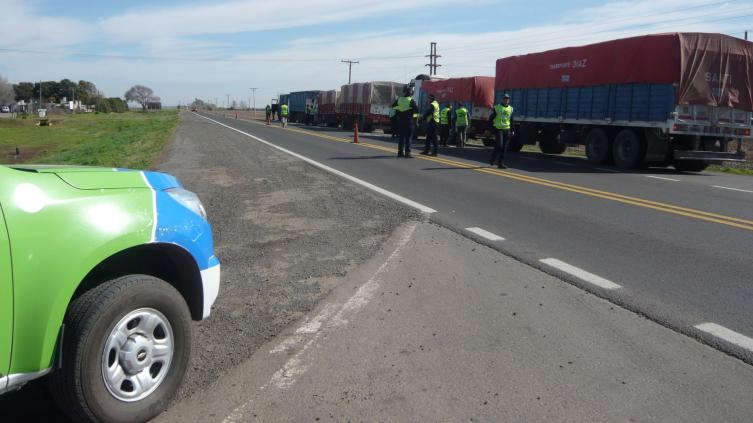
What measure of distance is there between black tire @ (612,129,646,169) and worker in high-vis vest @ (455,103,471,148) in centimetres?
775

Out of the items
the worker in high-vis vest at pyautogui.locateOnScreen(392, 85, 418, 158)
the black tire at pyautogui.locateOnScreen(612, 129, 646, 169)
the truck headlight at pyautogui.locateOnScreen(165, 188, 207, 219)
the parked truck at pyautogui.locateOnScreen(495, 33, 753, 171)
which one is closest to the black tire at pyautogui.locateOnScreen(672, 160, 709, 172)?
the parked truck at pyautogui.locateOnScreen(495, 33, 753, 171)

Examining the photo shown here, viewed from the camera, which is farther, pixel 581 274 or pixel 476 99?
pixel 476 99

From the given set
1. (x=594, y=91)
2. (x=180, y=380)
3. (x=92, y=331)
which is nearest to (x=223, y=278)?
(x=180, y=380)

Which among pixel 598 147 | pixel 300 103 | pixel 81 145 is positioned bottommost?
pixel 81 145

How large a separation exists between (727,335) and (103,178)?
3937 millimetres

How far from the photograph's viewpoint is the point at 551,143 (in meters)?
22.2

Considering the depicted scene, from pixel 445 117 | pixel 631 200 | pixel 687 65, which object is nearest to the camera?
pixel 631 200

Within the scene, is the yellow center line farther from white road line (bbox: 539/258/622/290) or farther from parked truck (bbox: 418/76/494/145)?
parked truck (bbox: 418/76/494/145)

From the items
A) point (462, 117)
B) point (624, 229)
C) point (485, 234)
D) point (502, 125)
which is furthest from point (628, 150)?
point (485, 234)

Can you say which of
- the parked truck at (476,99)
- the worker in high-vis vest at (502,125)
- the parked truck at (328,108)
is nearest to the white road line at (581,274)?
the worker in high-vis vest at (502,125)

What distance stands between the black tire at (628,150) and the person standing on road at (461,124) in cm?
774

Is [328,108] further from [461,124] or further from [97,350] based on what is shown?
[97,350]

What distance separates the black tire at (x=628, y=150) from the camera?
651 inches

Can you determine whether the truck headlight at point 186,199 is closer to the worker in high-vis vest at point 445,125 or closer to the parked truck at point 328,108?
the worker in high-vis vest at point 445,125
